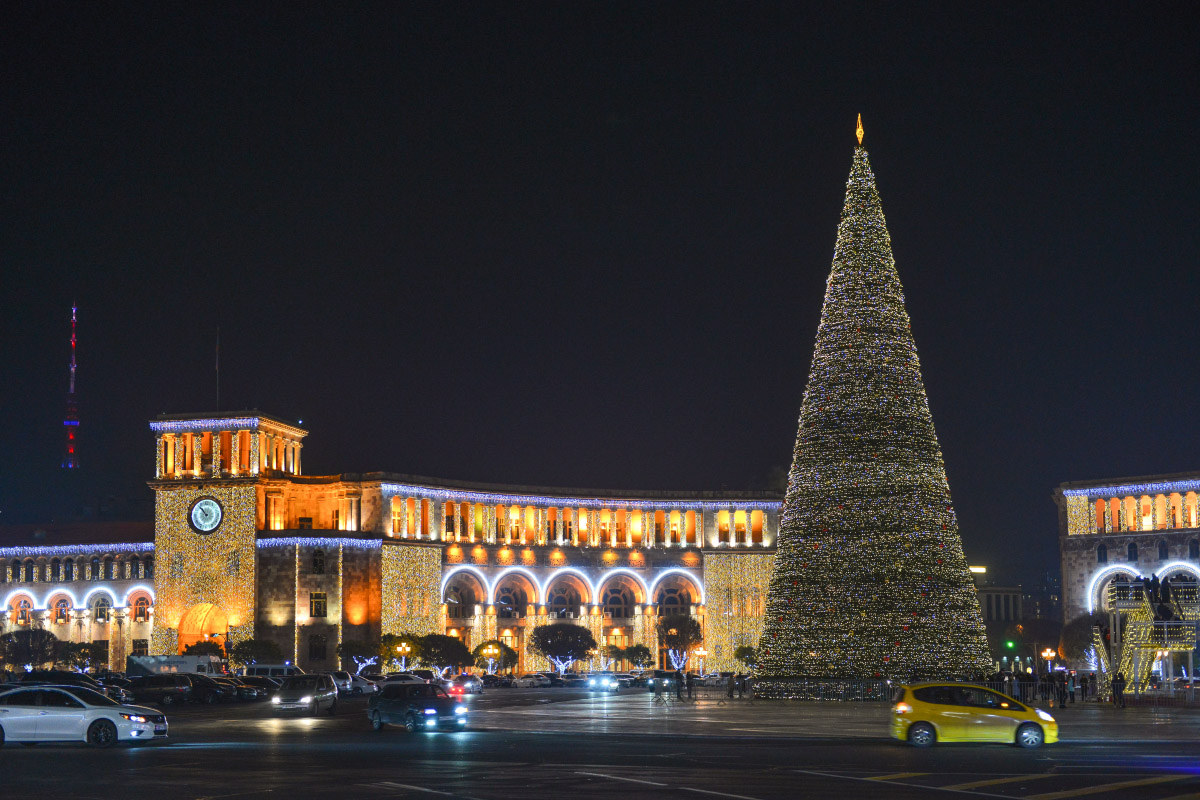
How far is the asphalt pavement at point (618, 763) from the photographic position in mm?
19750

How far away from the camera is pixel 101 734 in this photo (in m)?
28.2

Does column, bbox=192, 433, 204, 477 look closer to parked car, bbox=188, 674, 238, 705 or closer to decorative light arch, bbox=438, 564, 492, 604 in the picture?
decorative light arch, bbox=438, 564, 492, 604

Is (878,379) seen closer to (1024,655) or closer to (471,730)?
(471,730)

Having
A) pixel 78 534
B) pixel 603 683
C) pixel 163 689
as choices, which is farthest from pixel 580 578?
pixel 163 689

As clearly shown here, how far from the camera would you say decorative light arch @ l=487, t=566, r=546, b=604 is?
94.1 metres

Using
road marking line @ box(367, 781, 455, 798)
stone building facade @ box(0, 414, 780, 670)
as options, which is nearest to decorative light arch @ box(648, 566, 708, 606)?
stone building facade @ box(0, 414, 780, 670)

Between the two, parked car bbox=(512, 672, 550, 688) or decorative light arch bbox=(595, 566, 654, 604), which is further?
decorative light arch bbox=(595, 566, 654, 604)

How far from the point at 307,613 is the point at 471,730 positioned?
51.3 metres

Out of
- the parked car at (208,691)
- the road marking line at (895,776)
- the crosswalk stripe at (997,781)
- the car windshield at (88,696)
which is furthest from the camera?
the parked car at (208,691)

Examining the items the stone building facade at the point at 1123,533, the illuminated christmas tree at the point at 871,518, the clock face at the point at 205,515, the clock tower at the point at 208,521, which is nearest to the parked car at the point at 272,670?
the clock tower at the point at 208,521

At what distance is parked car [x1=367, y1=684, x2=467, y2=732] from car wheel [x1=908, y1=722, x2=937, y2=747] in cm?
1141

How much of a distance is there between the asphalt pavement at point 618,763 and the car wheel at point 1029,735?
1.09 feet

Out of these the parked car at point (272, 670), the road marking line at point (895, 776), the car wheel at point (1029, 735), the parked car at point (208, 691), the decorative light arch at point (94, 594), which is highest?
the road marking line at point (895, 776)

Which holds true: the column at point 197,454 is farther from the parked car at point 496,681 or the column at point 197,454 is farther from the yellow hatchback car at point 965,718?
the yellow hatchback car at point 965,718
